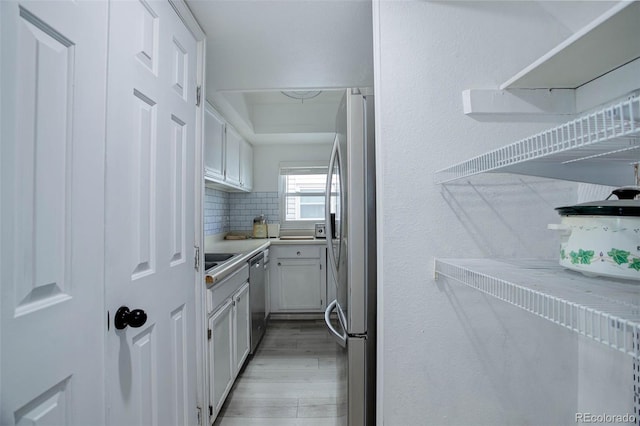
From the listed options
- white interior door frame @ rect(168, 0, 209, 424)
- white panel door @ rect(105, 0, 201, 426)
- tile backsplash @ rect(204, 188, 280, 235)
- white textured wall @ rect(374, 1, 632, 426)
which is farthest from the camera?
tile backsplash @ rect(204, 188, 280, 235)

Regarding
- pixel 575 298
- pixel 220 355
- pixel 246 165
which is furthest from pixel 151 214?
pixel 246 165

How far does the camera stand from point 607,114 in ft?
1.34

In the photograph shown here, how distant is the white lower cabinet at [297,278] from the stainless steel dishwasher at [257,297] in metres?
0.39

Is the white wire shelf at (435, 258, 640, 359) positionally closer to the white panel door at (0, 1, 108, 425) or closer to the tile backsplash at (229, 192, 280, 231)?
the white panel door at (0, 1, 108, 425)

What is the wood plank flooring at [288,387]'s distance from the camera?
1708 millimetres

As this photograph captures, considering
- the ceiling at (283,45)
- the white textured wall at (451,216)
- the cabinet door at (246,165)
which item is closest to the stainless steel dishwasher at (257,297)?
the cabinet door at (246,165)

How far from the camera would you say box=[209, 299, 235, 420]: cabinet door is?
152 centimetres

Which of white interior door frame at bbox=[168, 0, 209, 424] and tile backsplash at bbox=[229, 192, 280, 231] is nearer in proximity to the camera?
white interior door frame at bbox=[168, 0, 209, 424]

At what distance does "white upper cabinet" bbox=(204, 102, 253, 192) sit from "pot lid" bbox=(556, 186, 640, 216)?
6.53 feet

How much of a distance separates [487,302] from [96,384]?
4.04 feet

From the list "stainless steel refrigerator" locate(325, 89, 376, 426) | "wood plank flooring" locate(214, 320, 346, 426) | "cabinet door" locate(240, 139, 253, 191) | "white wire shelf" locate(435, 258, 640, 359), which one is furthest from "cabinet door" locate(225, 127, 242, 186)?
"white wire shelf" locate(435, 258, 640, 359)

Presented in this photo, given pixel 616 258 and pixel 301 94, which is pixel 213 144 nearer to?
pixel 301 94

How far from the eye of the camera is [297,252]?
10.6 feet

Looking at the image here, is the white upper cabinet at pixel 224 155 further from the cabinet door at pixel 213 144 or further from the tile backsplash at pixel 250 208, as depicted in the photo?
the tile backsplash at pixel 250 208
